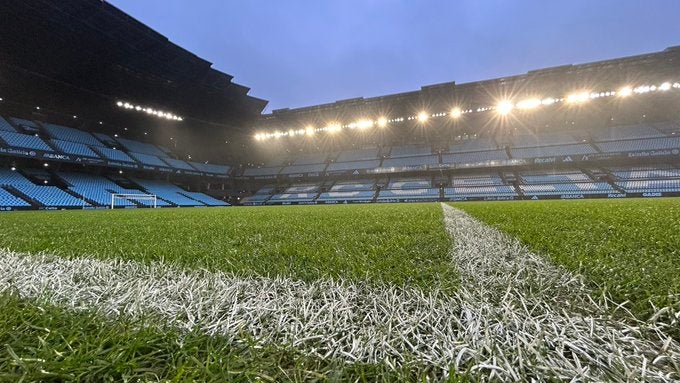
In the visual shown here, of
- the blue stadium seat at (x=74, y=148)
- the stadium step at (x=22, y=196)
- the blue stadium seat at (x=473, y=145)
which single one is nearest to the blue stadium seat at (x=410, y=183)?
the blue stadium seat at (x=473, y=145)

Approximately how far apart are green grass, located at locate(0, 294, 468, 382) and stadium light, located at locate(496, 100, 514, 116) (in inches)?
1234

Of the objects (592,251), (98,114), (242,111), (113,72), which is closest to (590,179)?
(592,251)

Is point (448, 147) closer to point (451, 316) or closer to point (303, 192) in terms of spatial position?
point (303, 192)

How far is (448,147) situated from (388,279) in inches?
1380

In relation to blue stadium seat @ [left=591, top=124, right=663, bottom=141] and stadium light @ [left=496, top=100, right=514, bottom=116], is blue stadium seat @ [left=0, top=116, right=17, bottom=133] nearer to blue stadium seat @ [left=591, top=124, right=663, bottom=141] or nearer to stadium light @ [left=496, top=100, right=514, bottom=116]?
stadium light @ [left=496, top=100, right=514, bottom=116]

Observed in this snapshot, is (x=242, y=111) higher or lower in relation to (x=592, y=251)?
higher

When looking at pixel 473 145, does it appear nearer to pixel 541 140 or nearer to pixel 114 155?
pixel 541 140

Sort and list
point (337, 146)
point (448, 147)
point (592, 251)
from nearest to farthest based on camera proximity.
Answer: point (592, 251), point (448, 147), point (337, 146)

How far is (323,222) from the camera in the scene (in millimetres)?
5000

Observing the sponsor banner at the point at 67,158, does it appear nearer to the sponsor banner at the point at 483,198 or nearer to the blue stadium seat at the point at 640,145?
the sponsor banner at the point at 483,198

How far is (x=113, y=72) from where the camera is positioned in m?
20.3

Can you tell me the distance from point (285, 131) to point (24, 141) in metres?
22.5

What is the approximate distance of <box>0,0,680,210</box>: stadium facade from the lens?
1847 centimetres

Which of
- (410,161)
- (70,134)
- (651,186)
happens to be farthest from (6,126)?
A: (651,186)
